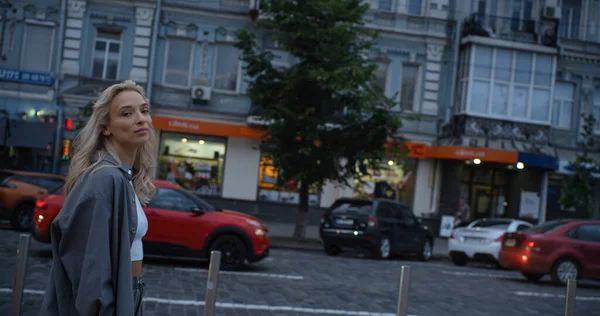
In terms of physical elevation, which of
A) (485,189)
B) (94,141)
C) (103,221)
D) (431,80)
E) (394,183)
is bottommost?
(103,221)

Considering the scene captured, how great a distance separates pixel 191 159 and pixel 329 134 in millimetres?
8037

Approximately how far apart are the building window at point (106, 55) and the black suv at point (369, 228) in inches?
485

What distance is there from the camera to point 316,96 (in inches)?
867

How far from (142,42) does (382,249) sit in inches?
539

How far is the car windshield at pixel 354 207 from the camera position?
763 inches

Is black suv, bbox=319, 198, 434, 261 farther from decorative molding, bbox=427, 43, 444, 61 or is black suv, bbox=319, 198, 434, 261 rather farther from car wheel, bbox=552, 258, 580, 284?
decorative molding, bbox=427, 43, 444, 61

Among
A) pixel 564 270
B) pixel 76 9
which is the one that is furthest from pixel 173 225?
pixel 76 9

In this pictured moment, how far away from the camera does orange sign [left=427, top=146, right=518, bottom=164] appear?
28.0 metres

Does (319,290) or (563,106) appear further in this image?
(563,106)

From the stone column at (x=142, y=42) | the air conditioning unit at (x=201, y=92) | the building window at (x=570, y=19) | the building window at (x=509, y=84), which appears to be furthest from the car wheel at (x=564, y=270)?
the building window at (x=570, y=19)

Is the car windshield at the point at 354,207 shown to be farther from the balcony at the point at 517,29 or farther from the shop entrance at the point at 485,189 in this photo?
the balcony at the point at 517,29

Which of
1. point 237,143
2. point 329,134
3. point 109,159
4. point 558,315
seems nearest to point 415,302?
point 558,315

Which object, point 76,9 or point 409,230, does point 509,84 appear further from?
point 76,9

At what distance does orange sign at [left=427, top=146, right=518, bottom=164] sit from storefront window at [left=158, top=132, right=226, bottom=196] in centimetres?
867
